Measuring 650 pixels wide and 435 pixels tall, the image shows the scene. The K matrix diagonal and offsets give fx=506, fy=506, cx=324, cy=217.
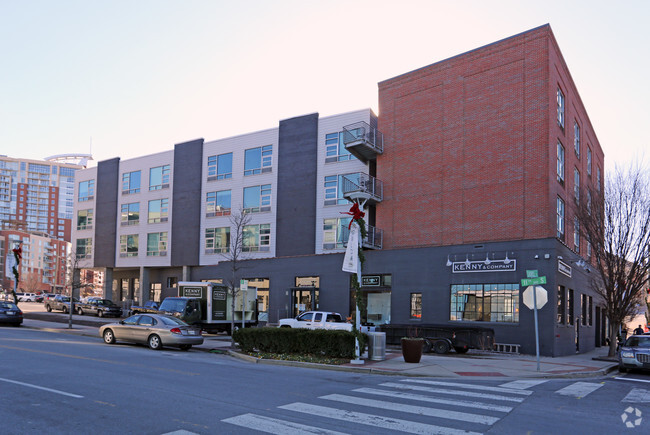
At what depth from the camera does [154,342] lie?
20.4 meters

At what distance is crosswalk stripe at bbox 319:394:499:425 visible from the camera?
878 cm

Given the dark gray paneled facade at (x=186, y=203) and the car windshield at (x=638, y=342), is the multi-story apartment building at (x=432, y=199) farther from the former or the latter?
the car windshield at (x=638, y=342)

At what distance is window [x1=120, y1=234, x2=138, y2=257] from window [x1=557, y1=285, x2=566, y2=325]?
3807cm

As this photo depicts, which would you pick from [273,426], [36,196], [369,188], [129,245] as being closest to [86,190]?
[129,245]

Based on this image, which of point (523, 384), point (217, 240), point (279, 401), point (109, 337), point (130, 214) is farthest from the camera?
point (130, 214)

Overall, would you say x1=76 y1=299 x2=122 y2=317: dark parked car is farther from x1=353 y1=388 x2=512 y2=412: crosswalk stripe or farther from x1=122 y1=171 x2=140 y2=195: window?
x1=353 y1=388 x2=512 y2=412: crosswalk stripe

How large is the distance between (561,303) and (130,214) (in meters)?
39.7

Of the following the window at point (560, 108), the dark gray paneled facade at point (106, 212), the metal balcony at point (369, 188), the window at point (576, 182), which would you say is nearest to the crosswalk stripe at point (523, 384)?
the metal balcony at point (369, 188)

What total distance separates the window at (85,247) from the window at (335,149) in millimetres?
30703

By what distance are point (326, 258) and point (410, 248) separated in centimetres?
672

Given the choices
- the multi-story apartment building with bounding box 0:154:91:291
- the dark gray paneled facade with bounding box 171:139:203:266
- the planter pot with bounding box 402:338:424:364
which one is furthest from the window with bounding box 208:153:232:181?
the multi-story apartment building with bounding box 0:154:91:291

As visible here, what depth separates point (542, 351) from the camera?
78.3ft

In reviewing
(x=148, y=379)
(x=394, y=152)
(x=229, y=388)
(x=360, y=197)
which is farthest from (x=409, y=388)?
(x=394, y=152)

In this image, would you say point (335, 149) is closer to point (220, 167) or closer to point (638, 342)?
point (220, 167)
